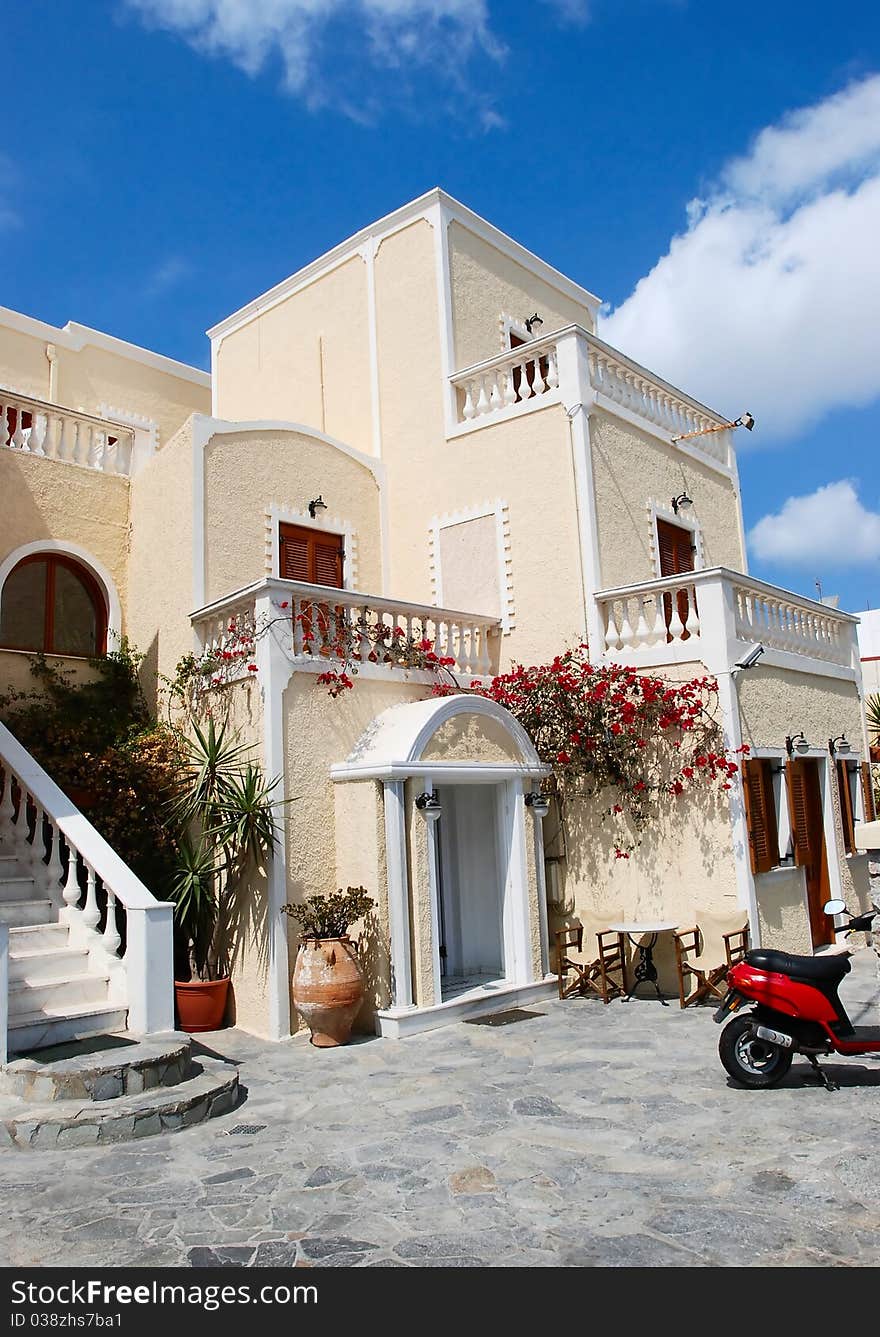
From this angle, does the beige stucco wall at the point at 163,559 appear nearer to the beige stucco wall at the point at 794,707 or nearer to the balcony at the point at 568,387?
the balcony at the point at 568,387

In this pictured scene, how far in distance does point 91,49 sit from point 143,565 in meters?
5.97

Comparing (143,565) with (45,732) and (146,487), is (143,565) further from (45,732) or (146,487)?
(45,732)

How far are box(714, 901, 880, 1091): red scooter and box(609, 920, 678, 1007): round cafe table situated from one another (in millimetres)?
3084

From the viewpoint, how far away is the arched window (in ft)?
40.0

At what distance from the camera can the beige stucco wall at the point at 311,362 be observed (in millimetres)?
15953

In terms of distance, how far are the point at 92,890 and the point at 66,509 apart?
5.98 metres

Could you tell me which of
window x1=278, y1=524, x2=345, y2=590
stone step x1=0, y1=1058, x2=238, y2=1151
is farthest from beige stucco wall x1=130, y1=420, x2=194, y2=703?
stone step x1=0, y1=1058, x2=238, y2=1151

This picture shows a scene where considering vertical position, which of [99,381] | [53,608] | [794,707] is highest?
[99,381]

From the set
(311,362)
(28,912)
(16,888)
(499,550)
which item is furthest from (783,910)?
(311,362)

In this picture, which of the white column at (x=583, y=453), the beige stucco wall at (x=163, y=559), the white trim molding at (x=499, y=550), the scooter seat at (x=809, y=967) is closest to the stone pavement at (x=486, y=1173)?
the scooter seat at (x=809, y=967)

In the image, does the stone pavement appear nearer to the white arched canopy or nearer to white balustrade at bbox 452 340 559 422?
the white arched canopy

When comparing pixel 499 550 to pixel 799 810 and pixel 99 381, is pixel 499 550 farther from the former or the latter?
pixel 99 381

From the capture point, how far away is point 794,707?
12500mm
